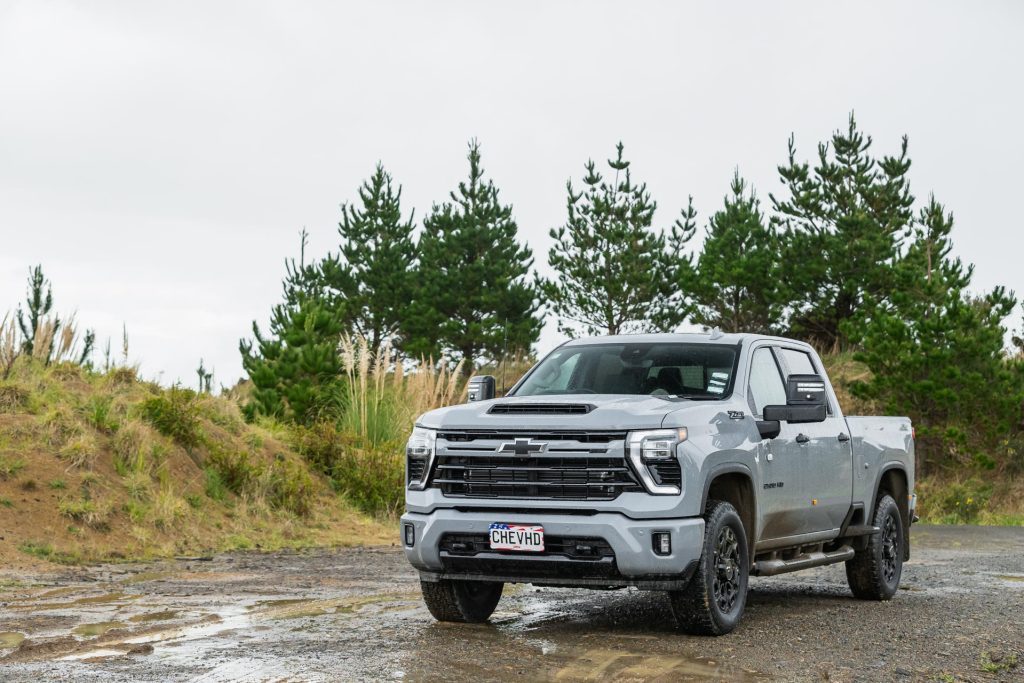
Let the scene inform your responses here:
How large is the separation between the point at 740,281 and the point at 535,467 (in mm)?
38756

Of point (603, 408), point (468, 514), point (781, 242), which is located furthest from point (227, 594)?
point (781, 242)

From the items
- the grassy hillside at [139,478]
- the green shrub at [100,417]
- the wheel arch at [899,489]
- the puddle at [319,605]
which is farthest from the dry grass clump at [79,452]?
the wheel arch at [899,489]

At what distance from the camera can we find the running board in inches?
363

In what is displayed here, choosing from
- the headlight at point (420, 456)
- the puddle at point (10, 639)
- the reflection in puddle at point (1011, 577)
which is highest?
the headlight at point (420, 456)

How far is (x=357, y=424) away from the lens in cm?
2195

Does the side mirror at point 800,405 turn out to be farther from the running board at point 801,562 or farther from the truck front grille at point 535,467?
the truck front grille at point 535,467

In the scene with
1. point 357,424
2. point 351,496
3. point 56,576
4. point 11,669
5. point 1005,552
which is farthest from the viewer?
point 357,424

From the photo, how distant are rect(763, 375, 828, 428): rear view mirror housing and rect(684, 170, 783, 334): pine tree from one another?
36680 mm

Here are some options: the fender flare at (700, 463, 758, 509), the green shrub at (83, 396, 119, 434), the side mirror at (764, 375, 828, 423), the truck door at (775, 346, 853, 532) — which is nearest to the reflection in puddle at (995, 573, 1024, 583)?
the truck door at (775, 346, 853, 532)

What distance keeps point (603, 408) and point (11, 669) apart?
3845 mm

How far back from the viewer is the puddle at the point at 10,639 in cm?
785

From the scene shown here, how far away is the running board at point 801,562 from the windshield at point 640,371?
1288mm

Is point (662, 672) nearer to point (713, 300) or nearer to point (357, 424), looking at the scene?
point (357, 424)

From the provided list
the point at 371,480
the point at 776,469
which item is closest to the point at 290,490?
the point at 371,480
